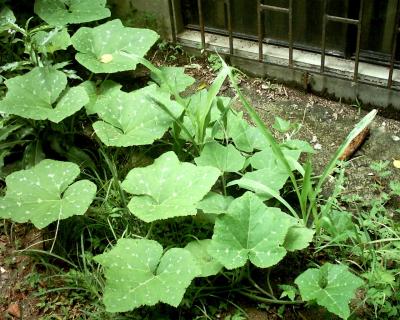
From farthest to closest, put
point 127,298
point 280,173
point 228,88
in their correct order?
point 228,88 → point 280,173 → point 127,298

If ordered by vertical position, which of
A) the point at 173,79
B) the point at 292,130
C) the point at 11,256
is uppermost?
the point at 173,79

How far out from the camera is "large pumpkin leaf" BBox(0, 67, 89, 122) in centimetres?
237

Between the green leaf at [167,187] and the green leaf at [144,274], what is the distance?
0.15m

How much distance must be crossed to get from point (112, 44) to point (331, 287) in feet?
5.74

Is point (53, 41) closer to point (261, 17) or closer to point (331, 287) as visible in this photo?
point (261, 17)

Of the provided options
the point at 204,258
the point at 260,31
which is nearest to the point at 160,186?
the point at 204,258

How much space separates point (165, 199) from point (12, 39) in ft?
4.29

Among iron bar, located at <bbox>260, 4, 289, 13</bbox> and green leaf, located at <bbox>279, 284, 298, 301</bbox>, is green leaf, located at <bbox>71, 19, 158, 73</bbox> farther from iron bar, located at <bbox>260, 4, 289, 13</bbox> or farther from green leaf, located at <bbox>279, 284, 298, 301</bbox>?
green leaf, located at <bbox>279, 284, 298, 301</bbox>

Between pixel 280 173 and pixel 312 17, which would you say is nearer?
pixel 280 173

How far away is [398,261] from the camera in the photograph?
6.79ft

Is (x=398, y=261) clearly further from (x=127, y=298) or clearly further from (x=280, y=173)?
(x=127, y=298)

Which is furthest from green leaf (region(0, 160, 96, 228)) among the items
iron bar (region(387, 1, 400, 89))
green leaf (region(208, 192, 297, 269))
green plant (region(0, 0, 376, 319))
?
iron bar (region(387, 1, 400, 89))

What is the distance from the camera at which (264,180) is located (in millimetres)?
2244

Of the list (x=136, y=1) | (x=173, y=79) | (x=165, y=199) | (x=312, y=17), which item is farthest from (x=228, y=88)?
(x=165, y=199)
